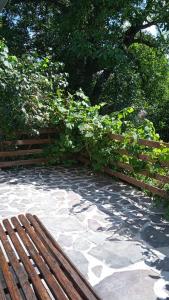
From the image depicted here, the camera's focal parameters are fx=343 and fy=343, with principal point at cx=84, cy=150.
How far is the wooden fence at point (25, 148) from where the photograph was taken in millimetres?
7806

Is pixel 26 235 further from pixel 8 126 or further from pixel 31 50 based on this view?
pixel 31 50

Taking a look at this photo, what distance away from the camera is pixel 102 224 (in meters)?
4.78

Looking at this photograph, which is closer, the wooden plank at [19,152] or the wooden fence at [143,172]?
the wooden fence at [143,172]

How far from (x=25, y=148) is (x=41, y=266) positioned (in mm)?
5985

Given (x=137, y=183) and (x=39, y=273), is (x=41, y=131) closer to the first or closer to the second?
(x=137, y=183)

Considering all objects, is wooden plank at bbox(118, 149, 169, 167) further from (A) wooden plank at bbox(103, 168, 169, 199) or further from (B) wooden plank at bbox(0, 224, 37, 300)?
(B) wooden plank at bbox(0, 224, 37, 300)

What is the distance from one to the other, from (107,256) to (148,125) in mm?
3249

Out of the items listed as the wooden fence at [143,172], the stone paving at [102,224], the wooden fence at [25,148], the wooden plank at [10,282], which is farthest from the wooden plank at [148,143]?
the wooden plank at [10,282]

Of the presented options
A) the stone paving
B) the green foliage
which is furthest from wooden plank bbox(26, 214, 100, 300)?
the green foliage

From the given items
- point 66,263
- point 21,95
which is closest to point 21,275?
point 66,263

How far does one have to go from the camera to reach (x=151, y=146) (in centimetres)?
568

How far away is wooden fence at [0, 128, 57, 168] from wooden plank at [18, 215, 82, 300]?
15.5 feet

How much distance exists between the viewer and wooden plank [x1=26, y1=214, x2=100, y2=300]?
2250mm

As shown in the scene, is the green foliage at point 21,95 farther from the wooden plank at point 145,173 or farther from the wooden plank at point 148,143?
the wooden plank at point 145,173
